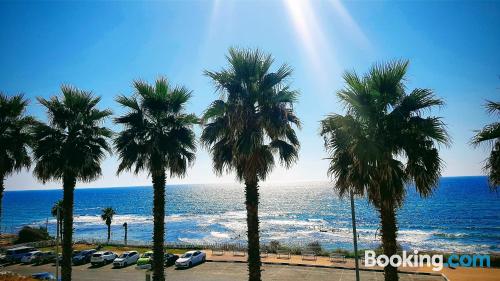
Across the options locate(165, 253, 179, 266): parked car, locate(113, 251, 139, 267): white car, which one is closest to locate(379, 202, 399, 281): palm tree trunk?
locate(165, 253, 179, 266): parked car

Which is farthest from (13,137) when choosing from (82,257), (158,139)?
(82,257)

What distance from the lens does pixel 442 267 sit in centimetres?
3053

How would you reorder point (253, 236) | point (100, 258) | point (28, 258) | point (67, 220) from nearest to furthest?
point (253, 236)
point (67, 220)
point (100, 258)
point (28, 258)

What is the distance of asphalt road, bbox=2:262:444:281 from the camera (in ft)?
96.6

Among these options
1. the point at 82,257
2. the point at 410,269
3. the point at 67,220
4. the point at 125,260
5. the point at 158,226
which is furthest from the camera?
the point at 82,257

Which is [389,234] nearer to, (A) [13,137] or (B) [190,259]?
(A) [13,137]

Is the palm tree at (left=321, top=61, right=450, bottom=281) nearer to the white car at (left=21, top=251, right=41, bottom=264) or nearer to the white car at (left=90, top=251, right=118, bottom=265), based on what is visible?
the white car at (left=90, top=251, right=118, bottom=265)

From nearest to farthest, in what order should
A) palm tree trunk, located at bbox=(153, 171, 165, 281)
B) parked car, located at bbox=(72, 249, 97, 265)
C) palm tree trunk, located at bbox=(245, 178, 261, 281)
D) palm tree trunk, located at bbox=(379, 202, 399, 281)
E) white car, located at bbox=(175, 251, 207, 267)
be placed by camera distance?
palm tree trunk, located at bbox=(379, 202, 399, 281) → palm tree trunk, located at bbox=(245, 178, 261, 281) → palm tree trunk, located at bbox=(153, 171, 165, 281) → white car, located at bbox=(175, 251, 207, 267) → parked car, located at bbox=(72, 249, 97, 265)

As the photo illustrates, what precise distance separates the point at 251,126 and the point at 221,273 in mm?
22458

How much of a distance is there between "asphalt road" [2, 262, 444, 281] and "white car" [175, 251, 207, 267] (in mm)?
636

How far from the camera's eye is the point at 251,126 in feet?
45.5

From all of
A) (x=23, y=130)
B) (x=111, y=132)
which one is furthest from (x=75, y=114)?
(x=23, y=130)

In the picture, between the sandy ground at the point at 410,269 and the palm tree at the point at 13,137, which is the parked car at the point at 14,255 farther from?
the palm tree at the point at 13,137

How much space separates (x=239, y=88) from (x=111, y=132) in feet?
29.6
